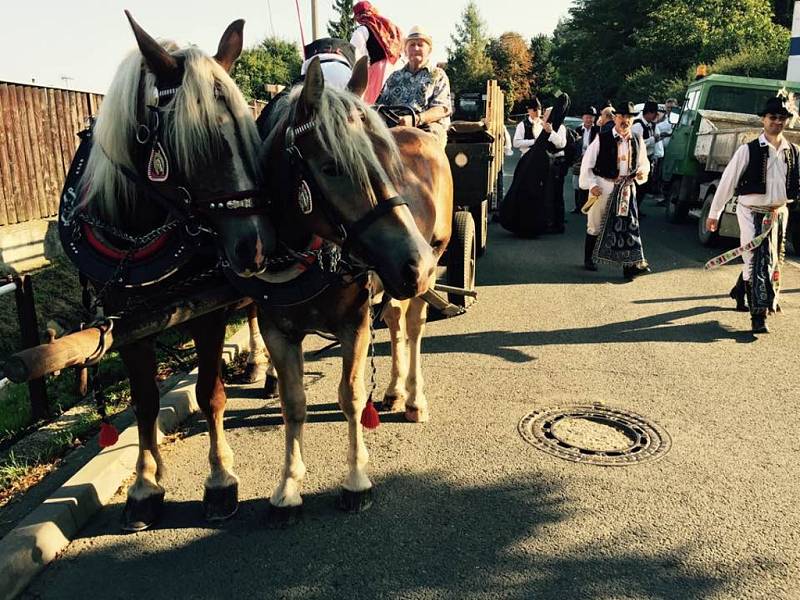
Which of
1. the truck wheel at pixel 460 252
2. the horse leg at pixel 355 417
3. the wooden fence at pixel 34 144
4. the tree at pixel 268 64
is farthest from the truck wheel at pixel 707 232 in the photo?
the tree at pixel 268 64

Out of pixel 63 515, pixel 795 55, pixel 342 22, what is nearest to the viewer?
pixel 63 515

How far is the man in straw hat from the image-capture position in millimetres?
4949

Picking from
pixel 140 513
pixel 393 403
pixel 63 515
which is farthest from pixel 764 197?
pixel 63 515

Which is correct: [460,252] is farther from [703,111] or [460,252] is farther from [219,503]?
[703,111]

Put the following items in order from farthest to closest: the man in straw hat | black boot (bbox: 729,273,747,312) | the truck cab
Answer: the truck cab, black boot (bbox: 729,273,747,312), the man in straw hat

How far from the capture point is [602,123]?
456 inches

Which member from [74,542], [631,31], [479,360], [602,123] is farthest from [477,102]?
[631,31]

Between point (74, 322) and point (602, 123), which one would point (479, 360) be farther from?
point (602, 123)

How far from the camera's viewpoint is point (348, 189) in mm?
2463

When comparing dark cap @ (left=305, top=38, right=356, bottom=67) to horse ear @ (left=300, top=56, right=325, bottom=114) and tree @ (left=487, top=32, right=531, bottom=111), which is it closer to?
horse ear @ (left=300, top=56, right=325, bottom=114)

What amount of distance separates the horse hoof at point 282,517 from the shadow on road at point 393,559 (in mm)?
36

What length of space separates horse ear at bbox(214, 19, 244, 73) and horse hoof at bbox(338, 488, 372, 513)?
2.11 m

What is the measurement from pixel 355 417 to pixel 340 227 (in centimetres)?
120

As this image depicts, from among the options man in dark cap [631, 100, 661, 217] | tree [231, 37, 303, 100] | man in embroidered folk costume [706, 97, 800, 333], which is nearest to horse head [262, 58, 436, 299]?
man in embroidered folk costume [706, 97, 800, 333]
